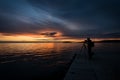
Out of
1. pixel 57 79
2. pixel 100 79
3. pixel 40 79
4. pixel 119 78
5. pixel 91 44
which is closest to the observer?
pixel 100 79

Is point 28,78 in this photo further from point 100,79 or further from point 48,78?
point 100,79

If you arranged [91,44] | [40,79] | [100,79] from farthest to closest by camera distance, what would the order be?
[91,44] < [40,79] < [100,79]

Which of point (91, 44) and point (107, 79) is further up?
point (91, 44)

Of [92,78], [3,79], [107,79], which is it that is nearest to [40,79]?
[3,79]

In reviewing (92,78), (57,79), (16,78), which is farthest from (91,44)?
(16,78)

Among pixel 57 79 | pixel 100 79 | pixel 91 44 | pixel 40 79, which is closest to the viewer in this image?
pixel 100 79

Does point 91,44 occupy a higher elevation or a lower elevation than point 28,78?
higher

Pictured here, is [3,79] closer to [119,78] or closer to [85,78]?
[85,78]

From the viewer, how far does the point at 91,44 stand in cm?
1425

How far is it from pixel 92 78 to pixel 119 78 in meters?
2.08

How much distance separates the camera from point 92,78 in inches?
278

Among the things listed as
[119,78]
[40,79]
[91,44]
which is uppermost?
[91,44]

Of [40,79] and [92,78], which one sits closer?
[92,78]

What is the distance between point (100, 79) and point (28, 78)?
8.44 m
